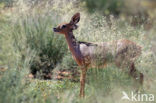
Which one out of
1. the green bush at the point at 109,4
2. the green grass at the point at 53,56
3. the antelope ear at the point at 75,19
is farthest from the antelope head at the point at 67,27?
the green bush at the point at 109,4

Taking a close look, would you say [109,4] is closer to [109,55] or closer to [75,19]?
[75,19]

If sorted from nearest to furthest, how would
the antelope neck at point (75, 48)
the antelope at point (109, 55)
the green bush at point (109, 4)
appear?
1. the antelope at point (109, 55)
2. the antelope neck at point (75, 48)
3. the green bush at point (109, 4)

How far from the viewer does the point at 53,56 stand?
9.01m

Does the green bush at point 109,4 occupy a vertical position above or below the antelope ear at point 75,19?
above

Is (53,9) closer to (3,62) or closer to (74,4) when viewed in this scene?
(74,4)

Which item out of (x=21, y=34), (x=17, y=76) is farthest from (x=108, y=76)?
(x=21, y=34)

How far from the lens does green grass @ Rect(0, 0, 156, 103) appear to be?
5.52m

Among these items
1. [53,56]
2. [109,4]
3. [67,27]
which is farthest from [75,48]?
[109,4]

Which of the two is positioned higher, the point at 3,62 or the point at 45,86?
the point at 3,62

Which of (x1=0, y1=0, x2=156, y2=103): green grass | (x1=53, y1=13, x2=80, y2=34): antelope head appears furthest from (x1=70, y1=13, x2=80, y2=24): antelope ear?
(x1=0, y1=0, x2=156, y2=103): green grass

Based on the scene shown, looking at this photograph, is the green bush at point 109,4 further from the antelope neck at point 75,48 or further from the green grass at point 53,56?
the antelope neck at point 75,48

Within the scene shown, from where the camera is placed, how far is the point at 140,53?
276 inches

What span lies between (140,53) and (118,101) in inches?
62.4

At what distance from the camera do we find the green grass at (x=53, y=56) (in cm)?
552
